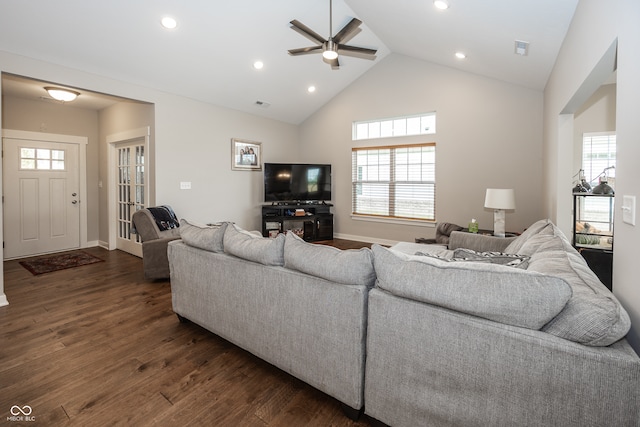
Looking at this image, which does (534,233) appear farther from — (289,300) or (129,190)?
(129,190)

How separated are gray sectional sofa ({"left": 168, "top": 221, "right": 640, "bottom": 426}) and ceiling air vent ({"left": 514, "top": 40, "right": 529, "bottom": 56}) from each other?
219 cm

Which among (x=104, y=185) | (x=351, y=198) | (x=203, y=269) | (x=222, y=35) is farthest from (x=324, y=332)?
(x=104, y=185)

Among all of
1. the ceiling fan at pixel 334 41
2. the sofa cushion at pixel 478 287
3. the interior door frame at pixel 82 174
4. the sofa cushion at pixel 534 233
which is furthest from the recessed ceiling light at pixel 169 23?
the sofa cushion at pixel 534 233

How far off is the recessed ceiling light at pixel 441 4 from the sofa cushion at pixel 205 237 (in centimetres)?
288

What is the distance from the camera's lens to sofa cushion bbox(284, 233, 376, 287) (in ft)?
5.19

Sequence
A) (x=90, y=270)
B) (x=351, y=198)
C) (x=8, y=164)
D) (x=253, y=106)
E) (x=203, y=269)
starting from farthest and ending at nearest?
(x=351, y=198), (x=253, y=106), (x=8, y=164), (x=90, y=270), (x=203, y=269)

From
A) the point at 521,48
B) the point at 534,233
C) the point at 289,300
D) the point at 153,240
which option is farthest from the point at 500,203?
the point at 153,240

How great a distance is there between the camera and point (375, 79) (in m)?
6.03

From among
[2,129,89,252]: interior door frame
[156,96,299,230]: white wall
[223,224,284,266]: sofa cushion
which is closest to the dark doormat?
[2,129,89,252]: interior door frame

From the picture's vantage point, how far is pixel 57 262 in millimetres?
4816

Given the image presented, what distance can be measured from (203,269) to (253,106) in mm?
4311

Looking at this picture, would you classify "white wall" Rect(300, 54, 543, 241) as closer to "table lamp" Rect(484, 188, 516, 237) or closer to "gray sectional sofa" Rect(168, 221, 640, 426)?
"table lamp" Rect(484, 188, 516, 237)

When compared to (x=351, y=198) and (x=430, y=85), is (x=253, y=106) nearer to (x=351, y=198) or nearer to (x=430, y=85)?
(x=351, y=198)

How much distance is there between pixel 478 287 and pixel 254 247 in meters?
1.33
